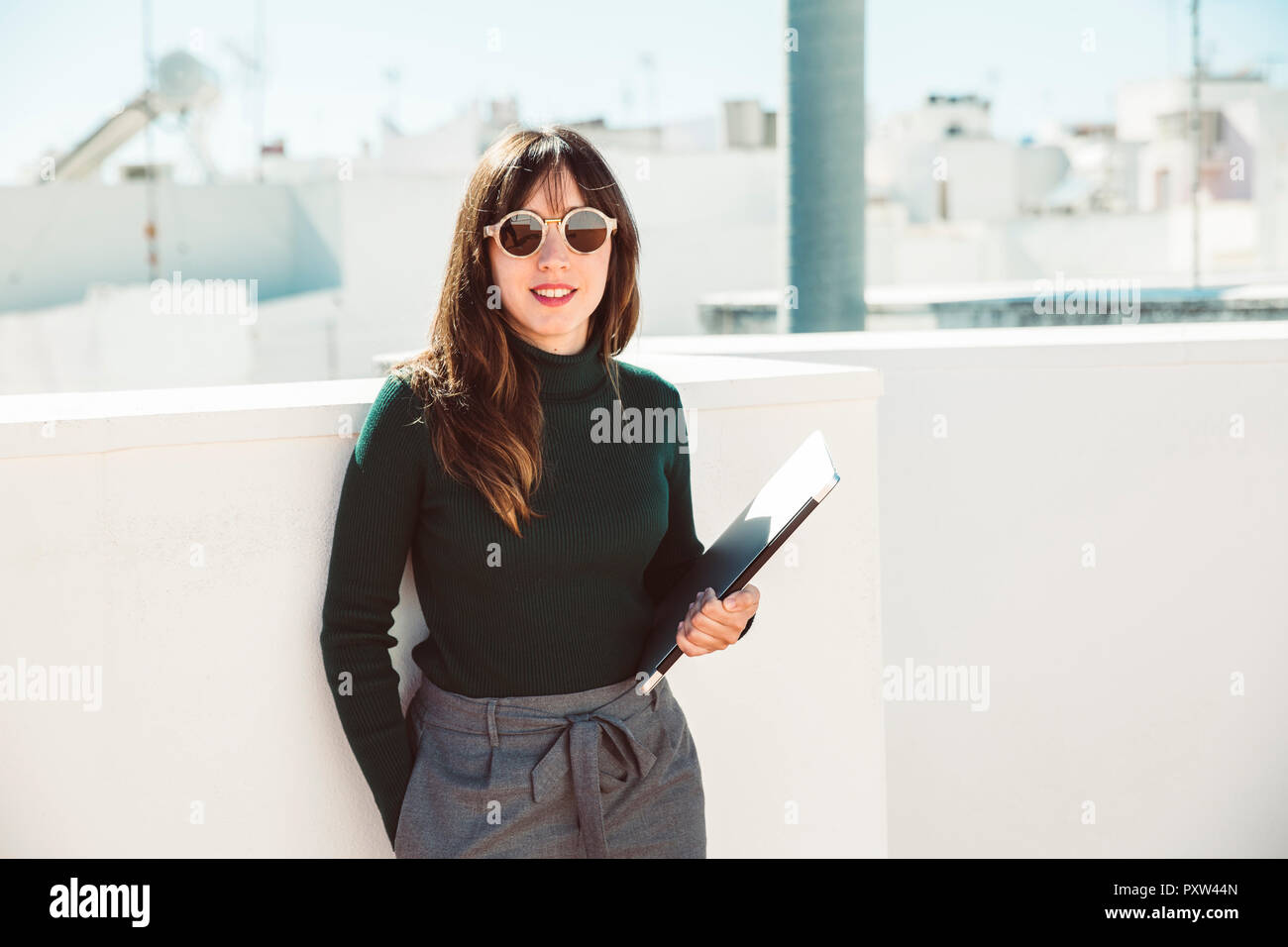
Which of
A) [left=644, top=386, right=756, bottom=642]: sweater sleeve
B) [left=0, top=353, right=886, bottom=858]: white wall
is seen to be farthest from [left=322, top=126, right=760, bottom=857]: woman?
[left=0, top=353, right=886, bottom=858]: white wall

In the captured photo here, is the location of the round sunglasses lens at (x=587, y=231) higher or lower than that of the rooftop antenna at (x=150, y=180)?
lower

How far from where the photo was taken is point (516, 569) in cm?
190

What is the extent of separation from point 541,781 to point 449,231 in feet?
64.7

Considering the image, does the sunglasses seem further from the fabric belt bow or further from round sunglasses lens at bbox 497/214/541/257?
the fabric belt bow

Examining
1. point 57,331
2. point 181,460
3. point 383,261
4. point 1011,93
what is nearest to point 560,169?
point 181,460

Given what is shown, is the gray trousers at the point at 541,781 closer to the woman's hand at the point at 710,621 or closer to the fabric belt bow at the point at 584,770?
the fabric belt bow at the point at 584,770

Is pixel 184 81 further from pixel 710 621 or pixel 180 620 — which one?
pixel 710 621

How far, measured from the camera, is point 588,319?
213cm

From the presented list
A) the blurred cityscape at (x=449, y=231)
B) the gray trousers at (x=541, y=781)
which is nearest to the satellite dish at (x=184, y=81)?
the blurred cityscape at (x=449, y=231)

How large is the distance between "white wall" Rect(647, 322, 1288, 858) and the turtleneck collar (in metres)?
1.71

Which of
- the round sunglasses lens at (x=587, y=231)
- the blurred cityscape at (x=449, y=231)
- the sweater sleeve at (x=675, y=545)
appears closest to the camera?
the round sunglasses lens at (x=587, y=231)

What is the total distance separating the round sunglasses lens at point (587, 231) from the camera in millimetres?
1975

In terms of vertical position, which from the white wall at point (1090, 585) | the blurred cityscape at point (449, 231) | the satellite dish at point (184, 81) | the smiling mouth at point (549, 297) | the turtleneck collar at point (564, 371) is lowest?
the white wall at point (1090, 585)

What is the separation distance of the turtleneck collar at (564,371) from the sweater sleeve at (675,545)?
0.21 metres
